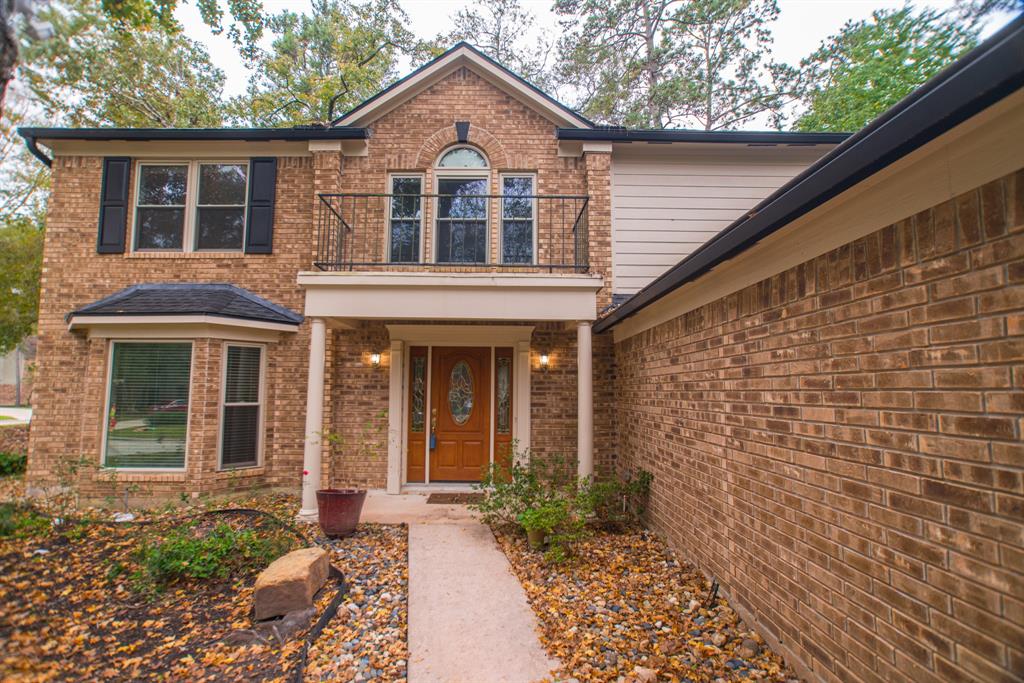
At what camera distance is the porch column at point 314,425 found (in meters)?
5.97

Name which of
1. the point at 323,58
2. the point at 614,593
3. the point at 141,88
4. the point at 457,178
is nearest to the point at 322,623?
the point at 614,593

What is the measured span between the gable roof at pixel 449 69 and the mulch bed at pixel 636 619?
650 centimetres

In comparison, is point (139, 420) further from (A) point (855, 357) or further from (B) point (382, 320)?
(A) point (855, 357)

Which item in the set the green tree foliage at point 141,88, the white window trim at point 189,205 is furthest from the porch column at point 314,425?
the green tree foliage at point 141,88

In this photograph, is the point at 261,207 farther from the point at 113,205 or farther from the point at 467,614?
the point at 467,614

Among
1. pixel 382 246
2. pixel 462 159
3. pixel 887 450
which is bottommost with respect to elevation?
pixel 887 450

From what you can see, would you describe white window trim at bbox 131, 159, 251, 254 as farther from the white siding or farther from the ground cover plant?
the white siding

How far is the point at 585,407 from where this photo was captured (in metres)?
6.07

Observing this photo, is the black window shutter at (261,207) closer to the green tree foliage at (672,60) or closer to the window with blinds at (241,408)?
the window with blinds at (241,408)

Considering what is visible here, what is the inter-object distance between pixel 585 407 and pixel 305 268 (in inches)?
196

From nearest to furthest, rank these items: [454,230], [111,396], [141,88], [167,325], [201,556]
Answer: [201,556]
[167,325]
[111,396]
[454,230]
[141,88]

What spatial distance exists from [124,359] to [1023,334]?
9.07 metres

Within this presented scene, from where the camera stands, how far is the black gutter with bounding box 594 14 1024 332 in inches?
50.1

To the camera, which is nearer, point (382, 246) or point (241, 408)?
point (241, 408)
